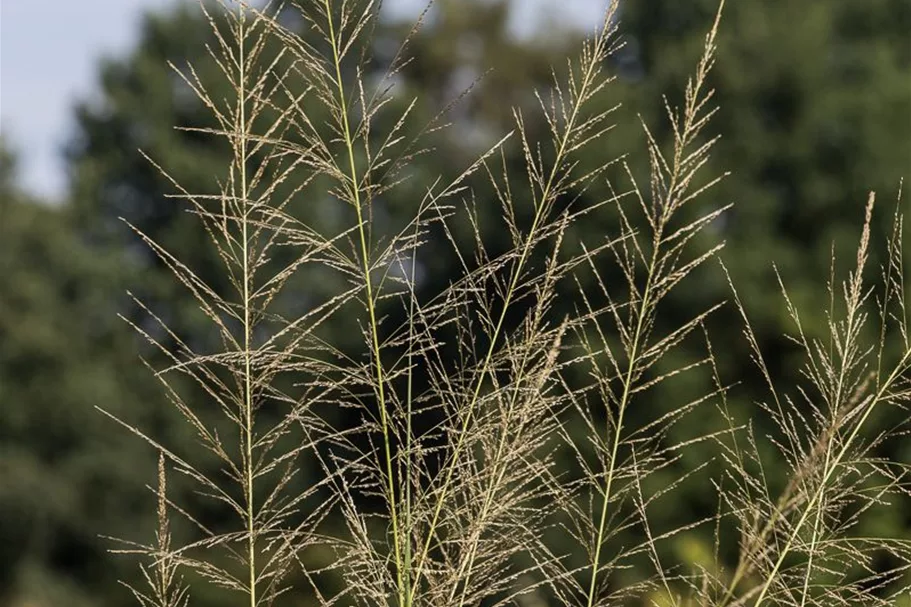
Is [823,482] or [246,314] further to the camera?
[246,314]

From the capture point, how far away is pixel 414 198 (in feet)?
86.8

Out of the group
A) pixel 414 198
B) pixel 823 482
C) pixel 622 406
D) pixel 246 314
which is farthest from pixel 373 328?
pixel 414 198

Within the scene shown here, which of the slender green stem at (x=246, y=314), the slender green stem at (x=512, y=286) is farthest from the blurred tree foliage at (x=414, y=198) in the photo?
the slender green stem at (x=246, y=314)

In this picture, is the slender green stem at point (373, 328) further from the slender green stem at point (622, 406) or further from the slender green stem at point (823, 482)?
the slender green stem at point (823, 482)

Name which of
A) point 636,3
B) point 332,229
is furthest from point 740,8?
point 332,229

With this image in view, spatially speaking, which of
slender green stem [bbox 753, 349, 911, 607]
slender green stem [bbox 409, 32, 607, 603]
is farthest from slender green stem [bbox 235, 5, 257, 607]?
slender green stem [bbox 753, 349, 911, 607]

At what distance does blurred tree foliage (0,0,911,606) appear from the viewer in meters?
22.4

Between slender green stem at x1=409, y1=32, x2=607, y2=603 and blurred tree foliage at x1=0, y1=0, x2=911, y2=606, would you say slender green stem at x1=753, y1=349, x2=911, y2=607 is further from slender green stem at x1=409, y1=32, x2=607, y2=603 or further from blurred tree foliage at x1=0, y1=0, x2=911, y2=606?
blurred tree foliage at x1=0, y1=0, x2=911, y2=606

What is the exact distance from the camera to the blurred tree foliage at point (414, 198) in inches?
883

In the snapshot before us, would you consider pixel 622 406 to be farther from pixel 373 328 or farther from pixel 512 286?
pixel 373 328

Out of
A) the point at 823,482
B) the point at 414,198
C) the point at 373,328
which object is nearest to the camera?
the point at 823,482

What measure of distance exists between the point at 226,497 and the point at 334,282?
27686 mm

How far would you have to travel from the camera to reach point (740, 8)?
84.1ft

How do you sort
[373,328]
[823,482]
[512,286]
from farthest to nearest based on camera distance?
[512,286], [373,328], [823,482]
